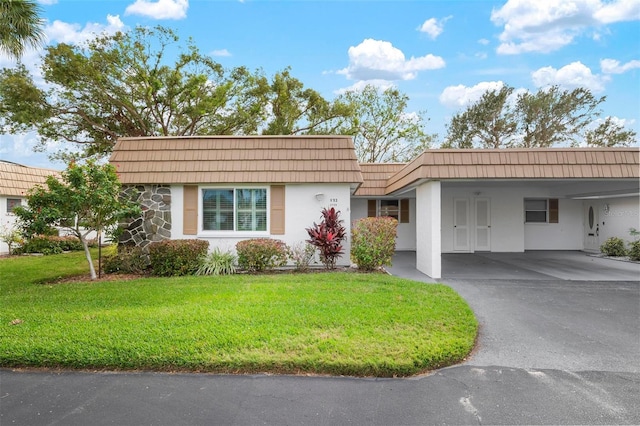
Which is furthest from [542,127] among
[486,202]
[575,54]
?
[486,202]

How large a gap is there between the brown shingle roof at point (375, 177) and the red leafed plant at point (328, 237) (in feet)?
14.8

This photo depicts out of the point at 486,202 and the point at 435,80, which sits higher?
the point at 435,80

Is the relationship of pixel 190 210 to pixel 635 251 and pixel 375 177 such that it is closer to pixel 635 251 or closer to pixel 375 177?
pixel 375 177

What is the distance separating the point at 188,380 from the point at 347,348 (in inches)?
69.2

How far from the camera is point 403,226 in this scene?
49.9 ft

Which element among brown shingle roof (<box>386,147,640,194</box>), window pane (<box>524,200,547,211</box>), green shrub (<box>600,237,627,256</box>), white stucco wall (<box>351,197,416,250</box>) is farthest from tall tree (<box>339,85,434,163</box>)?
brown shingle roof (<box>386,147,640,194</box>)

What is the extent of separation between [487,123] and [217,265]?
23292 mm

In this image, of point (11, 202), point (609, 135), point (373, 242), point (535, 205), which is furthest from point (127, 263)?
point (609, 135)

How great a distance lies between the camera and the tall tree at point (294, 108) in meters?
21.2

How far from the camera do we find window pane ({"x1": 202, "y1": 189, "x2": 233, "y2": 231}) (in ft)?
33.1

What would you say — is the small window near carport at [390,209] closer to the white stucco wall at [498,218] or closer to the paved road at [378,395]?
the white stucco wall at [498,218]

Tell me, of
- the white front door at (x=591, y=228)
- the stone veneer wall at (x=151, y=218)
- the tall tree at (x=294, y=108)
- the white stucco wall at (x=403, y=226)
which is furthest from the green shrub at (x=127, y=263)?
the white front door at (x=591, y=228)

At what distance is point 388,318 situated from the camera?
5.31 meters

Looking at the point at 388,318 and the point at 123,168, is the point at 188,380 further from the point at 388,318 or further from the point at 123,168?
the point at 123,168
